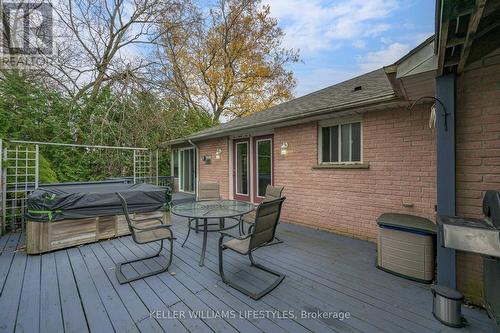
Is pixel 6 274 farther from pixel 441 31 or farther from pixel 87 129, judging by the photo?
pixel 87 129

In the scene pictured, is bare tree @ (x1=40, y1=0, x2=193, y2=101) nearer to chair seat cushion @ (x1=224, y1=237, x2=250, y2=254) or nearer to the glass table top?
the glass table top

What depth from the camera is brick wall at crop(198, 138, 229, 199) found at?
290 inches

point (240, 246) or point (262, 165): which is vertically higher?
point (262, 165)

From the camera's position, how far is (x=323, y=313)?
216 centimetres

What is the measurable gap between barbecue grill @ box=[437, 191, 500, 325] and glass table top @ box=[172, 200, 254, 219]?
7.77 feet

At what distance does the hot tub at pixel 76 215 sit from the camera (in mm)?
3531

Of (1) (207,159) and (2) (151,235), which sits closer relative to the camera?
(2) (151,235)

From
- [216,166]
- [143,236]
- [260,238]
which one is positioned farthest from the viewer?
[216,166]

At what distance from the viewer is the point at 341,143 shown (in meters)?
4.58

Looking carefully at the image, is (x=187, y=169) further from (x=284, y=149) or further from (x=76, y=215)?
(x=76, y=215)

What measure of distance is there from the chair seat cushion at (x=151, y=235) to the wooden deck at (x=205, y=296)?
1.51 ft

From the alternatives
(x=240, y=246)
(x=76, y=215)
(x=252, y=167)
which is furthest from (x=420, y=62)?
(x=76, y=215)

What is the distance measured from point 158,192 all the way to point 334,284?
3599mm

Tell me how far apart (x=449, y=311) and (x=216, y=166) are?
21.7 ft
